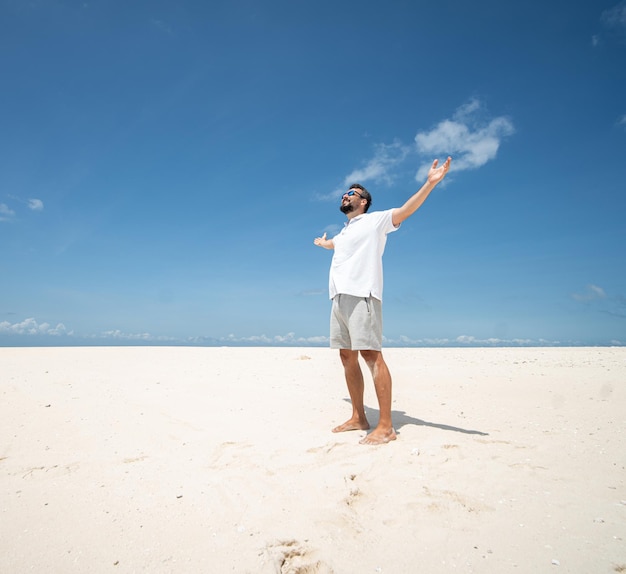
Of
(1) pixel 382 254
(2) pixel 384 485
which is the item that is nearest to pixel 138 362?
(1) pixel 382 254

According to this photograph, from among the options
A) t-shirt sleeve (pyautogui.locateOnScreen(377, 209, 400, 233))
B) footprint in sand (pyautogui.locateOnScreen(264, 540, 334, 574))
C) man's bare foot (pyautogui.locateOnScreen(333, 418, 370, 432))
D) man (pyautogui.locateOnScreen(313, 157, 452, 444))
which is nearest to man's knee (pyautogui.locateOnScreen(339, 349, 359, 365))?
man (pyautogui.locateOnScreen(313, 157, 452, 444))

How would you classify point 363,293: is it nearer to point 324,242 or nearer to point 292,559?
point 324,242

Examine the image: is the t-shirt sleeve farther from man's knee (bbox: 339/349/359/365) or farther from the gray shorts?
man's knee (bbox: 339/349/359/365)

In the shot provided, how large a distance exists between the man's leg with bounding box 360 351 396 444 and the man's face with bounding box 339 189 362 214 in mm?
1697

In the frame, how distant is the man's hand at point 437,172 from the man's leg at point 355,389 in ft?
6.62

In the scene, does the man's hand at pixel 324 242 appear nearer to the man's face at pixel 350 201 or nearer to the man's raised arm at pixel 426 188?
the man's face at pixel 350 201

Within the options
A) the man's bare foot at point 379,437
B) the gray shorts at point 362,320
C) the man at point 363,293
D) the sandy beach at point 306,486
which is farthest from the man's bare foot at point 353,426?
the gray shorts at point 362,320

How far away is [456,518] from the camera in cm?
223

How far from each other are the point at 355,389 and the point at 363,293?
114 centimetres

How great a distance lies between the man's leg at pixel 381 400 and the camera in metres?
3.63

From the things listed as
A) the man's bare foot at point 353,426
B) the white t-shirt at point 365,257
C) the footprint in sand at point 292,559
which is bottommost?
the footprint in sand at point 292,559

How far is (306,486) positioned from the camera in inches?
106

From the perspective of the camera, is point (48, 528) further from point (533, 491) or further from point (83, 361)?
point (83, 361)

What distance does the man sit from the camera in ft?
12.3
